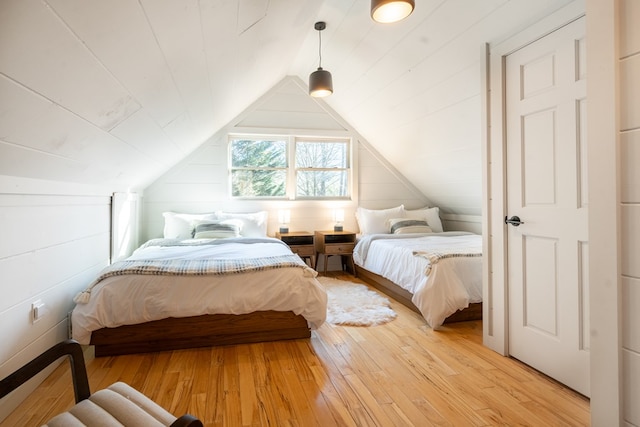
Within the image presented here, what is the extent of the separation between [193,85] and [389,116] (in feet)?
8.34

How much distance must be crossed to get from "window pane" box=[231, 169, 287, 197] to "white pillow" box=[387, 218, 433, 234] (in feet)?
5.56

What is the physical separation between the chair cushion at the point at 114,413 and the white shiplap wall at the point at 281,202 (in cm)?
362

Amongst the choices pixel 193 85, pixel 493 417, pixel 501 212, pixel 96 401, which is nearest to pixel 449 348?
pixel 493 417

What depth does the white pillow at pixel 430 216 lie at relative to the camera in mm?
4883

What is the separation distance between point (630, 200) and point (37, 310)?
2893mm

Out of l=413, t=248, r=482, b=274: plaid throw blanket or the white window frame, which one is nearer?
l=413, t=248, r=482, b=274: plaid throw blanket

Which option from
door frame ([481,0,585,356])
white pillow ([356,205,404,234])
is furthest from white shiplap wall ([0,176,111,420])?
white pillow ([356,205,404,234])

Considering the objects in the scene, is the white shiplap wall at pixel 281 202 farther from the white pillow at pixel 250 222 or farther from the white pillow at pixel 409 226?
the white pillow at pixel 409 226

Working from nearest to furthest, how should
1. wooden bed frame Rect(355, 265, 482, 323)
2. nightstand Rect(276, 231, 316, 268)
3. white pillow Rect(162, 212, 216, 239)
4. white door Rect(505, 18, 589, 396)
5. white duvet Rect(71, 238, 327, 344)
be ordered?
white door Rect(505, 18, 589, 396), white duvet Rect(71, 238, 327, 344), wooden bed frame Rect(355, 265, 482, 323), white pillow Rect(162, 212, 216, 239), nightstand Rect(276, 231, 316, 268)

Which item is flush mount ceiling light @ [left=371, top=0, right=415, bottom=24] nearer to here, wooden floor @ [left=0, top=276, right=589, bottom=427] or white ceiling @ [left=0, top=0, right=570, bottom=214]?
white ceiling @ [left=0, top=0, right=570, bottom=214]

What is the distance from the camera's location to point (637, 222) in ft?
3.81

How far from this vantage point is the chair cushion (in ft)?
3.16

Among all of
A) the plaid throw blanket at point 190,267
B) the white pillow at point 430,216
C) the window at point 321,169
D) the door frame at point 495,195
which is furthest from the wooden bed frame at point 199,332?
the white pillow at point 430,216

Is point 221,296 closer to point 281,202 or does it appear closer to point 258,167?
point 281,202
